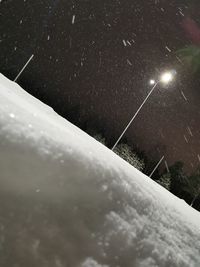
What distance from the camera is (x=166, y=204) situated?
2250 millimetres

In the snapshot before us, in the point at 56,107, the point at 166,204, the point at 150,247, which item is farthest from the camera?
the point at 56,107

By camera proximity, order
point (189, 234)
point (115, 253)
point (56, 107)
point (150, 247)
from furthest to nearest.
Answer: point (56, 107) < point (189, 234) < point (150, 247) < point (115, 253)

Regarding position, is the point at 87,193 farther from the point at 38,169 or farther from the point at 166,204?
the point at 166,204

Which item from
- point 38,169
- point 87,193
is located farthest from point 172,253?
point 38,169

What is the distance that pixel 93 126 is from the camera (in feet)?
116

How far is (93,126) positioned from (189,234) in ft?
110

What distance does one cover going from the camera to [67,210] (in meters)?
1.66

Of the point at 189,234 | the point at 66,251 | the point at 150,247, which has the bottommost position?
A: the point at 66,251

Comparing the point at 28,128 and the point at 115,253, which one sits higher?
the point at 28,128

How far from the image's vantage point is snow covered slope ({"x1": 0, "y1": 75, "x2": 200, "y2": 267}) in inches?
61.1

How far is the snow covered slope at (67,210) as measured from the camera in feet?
5.09

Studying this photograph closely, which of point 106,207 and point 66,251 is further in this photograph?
point 106,207

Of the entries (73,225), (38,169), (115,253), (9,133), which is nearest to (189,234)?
(115,253)

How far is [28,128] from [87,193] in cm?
38
